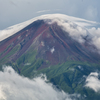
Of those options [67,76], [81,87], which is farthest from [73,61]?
[81,87]

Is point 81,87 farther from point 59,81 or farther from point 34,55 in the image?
point 34,55

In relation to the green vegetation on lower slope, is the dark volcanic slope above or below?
above

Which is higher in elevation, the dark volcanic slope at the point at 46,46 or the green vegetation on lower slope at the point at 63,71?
the dark volcanic slope at the point at 46,46

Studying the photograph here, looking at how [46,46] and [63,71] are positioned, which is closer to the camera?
[63,71]

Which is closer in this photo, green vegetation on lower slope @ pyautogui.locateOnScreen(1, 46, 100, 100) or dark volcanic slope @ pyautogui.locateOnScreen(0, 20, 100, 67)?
green vegetation on lower slope @ pyautogui.locateOnScreen(1, 46, 100, 100)

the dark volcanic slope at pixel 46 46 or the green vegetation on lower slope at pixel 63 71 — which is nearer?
the green vegetation on lower slope at pixel 63 71

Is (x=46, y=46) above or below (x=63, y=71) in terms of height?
above
